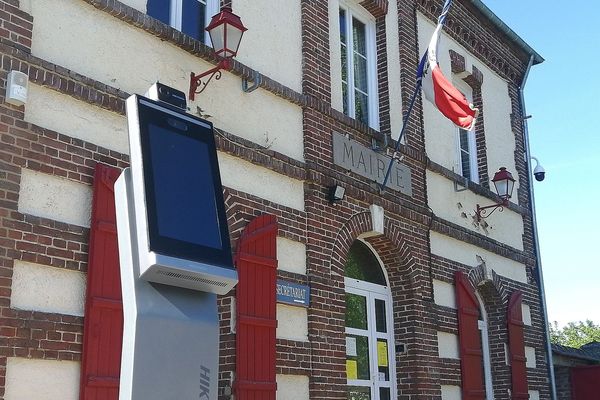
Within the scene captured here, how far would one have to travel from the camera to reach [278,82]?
26.0 feet

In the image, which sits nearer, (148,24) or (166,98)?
(166,98)

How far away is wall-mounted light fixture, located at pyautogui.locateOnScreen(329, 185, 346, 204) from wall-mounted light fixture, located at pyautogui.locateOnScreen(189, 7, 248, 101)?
2042 mm

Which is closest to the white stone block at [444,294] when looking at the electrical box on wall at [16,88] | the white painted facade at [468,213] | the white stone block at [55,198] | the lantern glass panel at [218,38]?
the white painted facade at [468,213]

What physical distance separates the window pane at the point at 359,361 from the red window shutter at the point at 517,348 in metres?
3.45

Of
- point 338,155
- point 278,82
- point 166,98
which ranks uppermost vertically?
point 278,82

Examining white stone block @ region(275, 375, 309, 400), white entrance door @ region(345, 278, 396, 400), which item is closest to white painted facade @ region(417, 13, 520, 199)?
white entrance door @ region(345, 278, 396, 400)

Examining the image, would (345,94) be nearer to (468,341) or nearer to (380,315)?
(380,315)

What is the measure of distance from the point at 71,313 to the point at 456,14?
893 cm

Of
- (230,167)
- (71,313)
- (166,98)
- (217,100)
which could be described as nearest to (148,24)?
(217,100)

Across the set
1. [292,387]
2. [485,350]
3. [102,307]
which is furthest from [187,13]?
[485,350]

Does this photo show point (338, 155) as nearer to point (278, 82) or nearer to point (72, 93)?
point (278, 82)

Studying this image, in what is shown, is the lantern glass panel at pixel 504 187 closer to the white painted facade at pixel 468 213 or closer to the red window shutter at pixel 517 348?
the white painted facade at pixel 468 213

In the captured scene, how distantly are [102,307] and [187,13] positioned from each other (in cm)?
333

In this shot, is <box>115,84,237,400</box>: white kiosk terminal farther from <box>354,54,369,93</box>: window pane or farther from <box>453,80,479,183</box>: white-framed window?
<box>453,80,479,183</box>: white-framed window
